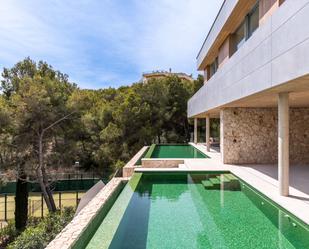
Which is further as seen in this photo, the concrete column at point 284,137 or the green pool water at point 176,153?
the green pool water at point 176,153

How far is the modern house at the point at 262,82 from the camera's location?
5.42 m

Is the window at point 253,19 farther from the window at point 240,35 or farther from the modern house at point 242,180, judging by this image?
the window at point 240,35

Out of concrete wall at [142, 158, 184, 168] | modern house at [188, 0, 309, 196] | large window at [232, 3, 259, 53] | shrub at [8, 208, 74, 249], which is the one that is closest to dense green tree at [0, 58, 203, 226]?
shrub at [8, 208, 74, 249]

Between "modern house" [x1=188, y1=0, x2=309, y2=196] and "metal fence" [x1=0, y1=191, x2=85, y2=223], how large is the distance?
12459mm

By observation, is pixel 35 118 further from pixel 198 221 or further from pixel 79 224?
pixel 198 221

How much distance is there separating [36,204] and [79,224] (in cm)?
1967

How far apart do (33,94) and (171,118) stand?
17892mm

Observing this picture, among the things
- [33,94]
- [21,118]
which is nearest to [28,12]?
[33,94]

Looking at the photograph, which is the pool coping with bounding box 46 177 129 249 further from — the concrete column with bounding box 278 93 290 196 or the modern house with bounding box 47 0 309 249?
the concrete column with bounding box 278 93 290 196

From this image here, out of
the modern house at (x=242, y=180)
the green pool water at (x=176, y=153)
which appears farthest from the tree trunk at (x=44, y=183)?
the modern house at (x=242, y=180)

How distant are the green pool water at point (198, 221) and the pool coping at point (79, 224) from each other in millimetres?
282

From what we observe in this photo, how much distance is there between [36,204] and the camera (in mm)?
23141

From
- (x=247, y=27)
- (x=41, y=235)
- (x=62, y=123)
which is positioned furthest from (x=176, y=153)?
(x=41, y=235)

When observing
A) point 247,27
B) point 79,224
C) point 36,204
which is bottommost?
point 36,204
